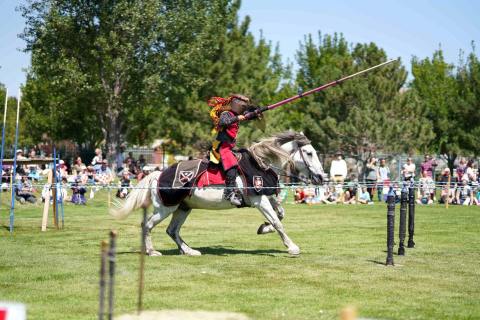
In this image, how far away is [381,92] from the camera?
4434cm

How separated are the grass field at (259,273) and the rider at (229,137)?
1289 millimetres

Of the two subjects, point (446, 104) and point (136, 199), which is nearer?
point (136, 199)

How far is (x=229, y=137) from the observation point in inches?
563

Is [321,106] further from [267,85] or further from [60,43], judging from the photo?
[60,43]

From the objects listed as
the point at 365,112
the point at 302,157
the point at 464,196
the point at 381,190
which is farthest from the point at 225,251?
the point at 365,112

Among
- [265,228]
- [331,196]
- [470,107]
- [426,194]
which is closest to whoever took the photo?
[265,228]

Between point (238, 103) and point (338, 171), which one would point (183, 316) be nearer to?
point (238, 103)

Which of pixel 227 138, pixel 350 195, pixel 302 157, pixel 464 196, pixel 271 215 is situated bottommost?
pixel 271 215

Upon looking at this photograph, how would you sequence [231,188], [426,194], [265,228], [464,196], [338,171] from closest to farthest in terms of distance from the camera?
[231,188]
[265,228]
[338,171]
[464,196]
[426,194]

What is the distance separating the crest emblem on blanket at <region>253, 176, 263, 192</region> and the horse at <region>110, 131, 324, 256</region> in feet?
0.54

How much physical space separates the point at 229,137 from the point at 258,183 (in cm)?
99

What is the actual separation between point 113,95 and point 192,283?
37.4 meters

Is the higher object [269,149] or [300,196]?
[269,149]

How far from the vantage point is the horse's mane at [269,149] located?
14.7 m
